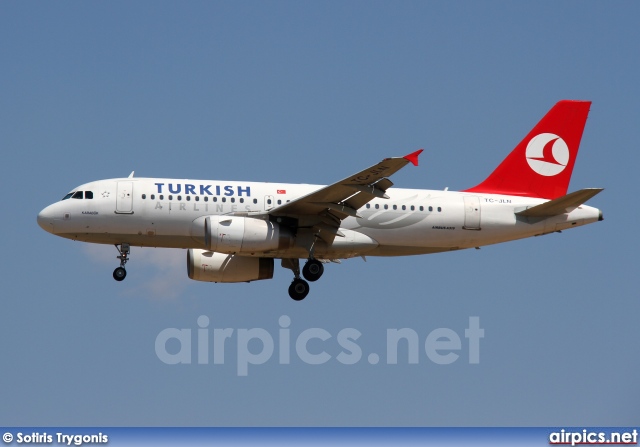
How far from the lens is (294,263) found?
54188 mm

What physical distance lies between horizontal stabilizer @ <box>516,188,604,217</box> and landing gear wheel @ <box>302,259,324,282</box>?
796cm

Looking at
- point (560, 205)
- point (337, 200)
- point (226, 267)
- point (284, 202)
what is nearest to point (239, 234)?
point (284, 202)

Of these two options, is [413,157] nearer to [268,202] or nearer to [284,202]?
[284,202]

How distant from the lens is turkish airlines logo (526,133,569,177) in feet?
185

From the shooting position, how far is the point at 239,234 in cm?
5050

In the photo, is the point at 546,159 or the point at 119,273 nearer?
the point at 119,273

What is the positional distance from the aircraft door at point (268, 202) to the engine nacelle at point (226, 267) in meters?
3.31

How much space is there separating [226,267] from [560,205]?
511 inches

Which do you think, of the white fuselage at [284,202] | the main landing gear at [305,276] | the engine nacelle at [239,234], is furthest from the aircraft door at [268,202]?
the main landing gear at [305,276]

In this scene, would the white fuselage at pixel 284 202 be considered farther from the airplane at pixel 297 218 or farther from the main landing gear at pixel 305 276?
the main landing gear at pixel 305 276

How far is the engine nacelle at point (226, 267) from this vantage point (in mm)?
55062

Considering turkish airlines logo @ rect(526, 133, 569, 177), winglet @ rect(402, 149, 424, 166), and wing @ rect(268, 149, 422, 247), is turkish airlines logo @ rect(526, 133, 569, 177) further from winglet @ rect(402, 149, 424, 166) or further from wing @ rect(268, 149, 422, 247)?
winglet @ rect(402, 149, 424, 166)

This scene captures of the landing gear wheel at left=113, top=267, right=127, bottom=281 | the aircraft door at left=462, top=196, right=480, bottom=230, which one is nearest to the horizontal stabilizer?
the aircraft door at left=462, top=196, right=480, bottom=230

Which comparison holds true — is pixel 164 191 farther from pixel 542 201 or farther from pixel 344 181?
pixel 542 201
